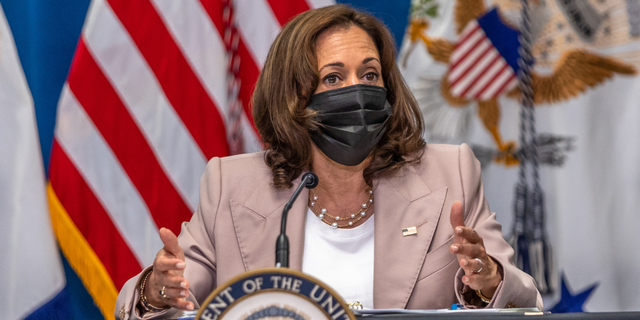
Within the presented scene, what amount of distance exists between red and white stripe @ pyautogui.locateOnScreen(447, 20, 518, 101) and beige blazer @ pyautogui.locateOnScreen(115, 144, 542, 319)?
67 centimetres

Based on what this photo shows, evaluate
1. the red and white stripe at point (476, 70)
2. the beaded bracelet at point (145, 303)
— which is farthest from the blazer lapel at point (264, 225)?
the red and white stripe at point (476, 70)

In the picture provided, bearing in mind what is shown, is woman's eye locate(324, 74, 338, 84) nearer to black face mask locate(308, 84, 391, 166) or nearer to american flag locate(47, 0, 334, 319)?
black face mask locate(308, 84, 391, 166)

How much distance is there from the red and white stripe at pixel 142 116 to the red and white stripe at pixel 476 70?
62 centimetres

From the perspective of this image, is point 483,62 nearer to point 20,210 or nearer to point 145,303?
A: point 145,303

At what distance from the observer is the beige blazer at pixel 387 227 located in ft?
4.84

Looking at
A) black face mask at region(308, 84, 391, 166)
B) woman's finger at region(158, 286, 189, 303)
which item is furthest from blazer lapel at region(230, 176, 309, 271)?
woman's finger at region(158, 286, 189, 303)

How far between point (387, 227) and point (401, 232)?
4 cm

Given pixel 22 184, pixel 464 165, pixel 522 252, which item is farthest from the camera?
pixel 522 252

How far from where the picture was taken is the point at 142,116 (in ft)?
7.35

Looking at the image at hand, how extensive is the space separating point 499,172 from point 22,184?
184cm

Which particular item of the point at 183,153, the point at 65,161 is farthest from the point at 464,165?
the point at 65,161

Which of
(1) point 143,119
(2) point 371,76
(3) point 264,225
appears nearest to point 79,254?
(1) point 143,119

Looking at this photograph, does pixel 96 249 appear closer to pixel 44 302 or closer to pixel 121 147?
pixel 44 302

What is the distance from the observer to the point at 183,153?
89.8 inches
